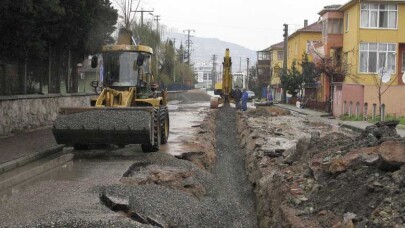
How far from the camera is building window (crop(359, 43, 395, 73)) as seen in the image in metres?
40.6

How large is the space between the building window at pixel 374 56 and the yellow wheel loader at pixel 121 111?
26.5m

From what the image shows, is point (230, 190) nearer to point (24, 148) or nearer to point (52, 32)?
point (24, 148)

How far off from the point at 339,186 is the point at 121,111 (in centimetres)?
696

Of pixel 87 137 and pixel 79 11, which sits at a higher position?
pixel 79 11

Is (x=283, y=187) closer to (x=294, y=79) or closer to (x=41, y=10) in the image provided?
(x=41, y=10)

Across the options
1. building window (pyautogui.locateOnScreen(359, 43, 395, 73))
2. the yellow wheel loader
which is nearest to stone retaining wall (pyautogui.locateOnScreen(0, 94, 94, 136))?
the yellow wheel loader

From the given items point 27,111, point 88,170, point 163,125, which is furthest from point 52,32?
point 88,170

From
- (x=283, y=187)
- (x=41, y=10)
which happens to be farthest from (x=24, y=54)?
(x=283, y=187)

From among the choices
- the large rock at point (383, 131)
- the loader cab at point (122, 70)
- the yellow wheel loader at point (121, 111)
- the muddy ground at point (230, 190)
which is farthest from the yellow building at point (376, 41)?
the large rock at point (383, 131)

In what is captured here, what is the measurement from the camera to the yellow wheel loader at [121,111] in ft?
44.4

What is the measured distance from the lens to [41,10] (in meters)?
15.2

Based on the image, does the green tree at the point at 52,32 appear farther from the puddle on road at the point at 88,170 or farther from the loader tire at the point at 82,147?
the puddle on road at the point at 88,170

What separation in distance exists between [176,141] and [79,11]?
631 cm

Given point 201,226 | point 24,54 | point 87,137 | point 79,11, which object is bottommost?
point 201,226
